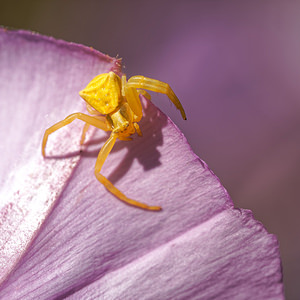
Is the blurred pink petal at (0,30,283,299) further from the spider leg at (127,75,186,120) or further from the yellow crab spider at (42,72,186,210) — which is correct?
the spider leg at (127,75,186,120)

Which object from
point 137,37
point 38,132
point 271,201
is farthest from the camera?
point 137,37

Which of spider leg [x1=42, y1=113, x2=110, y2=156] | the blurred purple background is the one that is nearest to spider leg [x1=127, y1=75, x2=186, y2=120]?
spider leg [x1=42, y1=113, x2=110, y2=156]

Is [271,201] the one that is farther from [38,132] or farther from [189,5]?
[38,132]

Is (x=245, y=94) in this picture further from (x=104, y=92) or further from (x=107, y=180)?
(x=107, y=180)

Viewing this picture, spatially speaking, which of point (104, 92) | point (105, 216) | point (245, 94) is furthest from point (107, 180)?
point (245, 94)

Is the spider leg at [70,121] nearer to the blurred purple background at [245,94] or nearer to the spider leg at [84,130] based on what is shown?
the spider leg at [84,130]

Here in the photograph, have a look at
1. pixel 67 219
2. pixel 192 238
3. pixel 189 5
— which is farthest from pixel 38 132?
pixel 189 5
